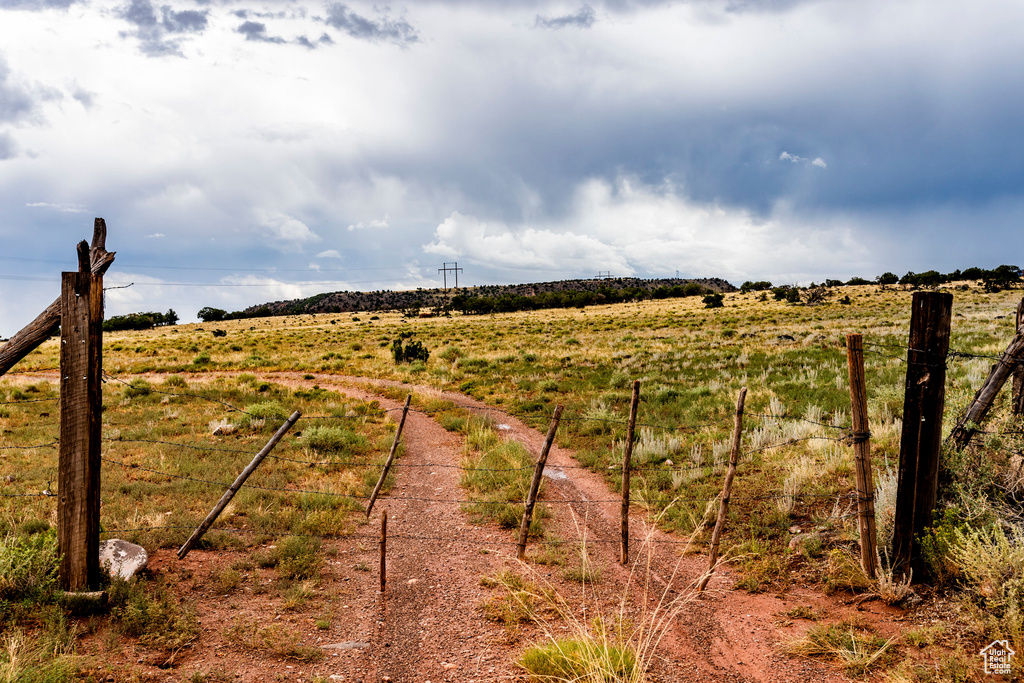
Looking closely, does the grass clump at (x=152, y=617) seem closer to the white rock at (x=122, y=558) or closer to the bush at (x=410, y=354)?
the white rock at (x=122, y=558)

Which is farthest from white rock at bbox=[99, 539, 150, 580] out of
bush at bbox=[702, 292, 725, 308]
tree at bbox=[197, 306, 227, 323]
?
tree at bbox=[197, 306, 227, 323]

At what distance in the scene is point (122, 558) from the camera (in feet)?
21.0

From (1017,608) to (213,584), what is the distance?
27.9 feet

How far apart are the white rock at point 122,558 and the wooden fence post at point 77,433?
0.42m

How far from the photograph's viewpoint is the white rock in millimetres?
6191

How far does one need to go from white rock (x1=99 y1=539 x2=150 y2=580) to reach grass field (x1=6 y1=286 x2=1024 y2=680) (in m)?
0.81

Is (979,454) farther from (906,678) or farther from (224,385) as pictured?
(224,385)

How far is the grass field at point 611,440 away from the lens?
23.1ft

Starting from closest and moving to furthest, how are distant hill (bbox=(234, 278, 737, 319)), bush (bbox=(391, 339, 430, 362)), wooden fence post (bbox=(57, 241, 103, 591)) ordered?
wooden fence post (bbox=(57, 241, 103, 591)) → bush (bbox=(391, 339, 430, 362)) → distant hill (bbox=(234, 278, 737, 319))

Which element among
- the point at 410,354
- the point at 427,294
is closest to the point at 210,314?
the point at 427,294

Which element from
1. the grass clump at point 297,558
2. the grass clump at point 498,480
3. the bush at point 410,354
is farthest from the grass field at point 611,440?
the bush at point 410,354

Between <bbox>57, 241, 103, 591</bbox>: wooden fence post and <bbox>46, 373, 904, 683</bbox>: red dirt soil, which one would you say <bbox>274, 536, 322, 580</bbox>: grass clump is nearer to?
<bbox>46, 373, 904, 683</bbox>: red dirt soil

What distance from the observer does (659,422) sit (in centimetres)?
1389

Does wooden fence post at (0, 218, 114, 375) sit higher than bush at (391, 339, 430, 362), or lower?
higher
